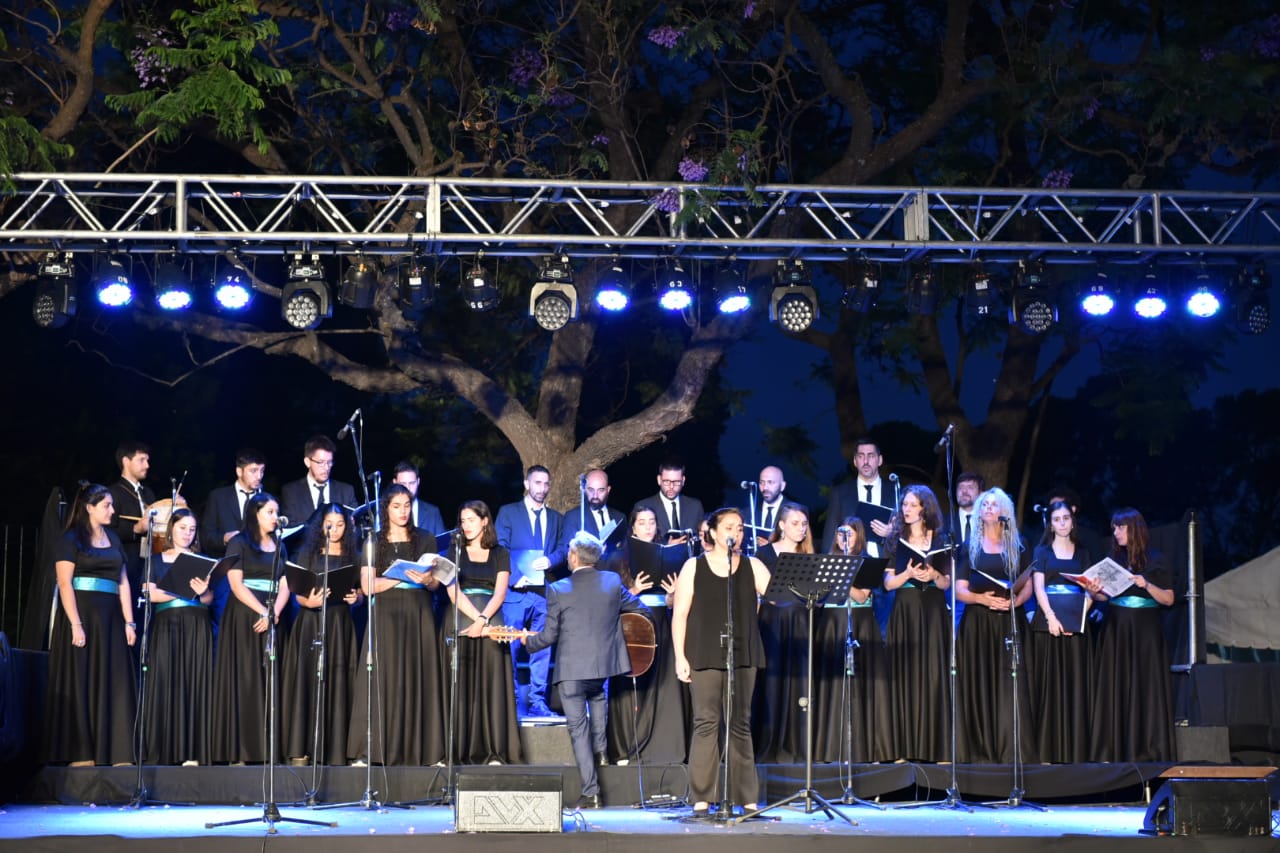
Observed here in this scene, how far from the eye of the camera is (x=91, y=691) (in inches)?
387

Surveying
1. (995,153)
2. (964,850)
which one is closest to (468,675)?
(964,850)

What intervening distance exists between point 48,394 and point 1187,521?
47.0 ft

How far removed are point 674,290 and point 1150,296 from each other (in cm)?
339

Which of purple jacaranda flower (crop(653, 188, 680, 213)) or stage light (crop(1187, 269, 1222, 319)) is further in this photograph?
stage light (crop(1187, 269, 1222, 319))

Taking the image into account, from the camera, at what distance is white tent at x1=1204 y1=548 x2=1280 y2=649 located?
12094 mm

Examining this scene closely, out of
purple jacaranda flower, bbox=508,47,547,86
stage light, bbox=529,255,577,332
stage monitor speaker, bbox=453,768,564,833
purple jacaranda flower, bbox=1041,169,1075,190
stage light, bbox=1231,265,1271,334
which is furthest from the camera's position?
purple jacaranda flower, bbox=1041,169,1075,190

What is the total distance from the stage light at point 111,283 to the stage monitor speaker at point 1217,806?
7241 mm

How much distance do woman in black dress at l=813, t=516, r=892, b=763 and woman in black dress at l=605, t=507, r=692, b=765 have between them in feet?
2.92

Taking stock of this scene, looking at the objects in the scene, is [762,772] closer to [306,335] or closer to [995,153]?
[306,335]

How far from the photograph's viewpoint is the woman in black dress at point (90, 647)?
970cm

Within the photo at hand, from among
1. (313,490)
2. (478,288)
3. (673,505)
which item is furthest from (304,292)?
(673,505)

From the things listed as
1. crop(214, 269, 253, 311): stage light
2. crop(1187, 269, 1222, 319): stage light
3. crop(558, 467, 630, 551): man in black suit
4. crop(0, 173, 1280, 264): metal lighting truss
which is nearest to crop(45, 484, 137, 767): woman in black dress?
crop(214, 269, 253, 311): stage light

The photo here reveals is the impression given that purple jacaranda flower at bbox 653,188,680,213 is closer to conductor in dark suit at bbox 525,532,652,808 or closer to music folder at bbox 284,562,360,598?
conductor in dark suit at bbox 525,532,652,808

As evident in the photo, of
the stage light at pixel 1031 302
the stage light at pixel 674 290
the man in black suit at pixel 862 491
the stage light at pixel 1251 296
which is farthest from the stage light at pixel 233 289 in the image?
the stage light at pixel 1251 296
